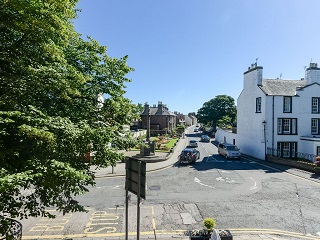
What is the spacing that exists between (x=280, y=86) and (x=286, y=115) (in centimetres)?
446

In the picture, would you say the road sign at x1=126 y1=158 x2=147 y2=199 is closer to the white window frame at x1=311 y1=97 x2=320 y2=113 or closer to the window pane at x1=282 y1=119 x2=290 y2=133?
the window pane at x1=282 y1=119 x2=290 y2=133

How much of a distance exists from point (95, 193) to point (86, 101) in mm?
10553

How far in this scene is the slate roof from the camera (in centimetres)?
3218

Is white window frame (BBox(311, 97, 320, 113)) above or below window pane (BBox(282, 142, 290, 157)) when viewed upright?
above

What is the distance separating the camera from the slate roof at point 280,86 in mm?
32181

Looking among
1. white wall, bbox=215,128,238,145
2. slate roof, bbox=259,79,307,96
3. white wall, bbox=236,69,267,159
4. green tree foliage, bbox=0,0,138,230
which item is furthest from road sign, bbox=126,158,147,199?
white wall, bbox=215,128,238,145

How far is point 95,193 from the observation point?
1705 centimetres

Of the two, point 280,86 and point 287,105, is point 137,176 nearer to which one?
point 287,105

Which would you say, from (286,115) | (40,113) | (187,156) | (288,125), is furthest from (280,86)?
(40,113)

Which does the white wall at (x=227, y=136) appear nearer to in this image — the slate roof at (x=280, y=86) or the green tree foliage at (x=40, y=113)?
the slate roof at (x=280, y=86)

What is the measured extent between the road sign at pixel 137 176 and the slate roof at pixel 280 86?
28298mm

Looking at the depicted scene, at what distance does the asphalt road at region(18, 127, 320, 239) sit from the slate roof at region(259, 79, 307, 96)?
43.4 ft

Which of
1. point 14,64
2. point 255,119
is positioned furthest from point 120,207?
point 255,119

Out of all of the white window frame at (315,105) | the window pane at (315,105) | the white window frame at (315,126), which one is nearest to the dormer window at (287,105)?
the white window frame at (315,105)
